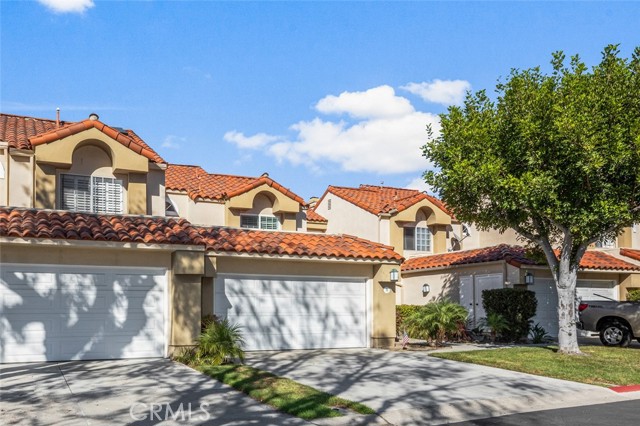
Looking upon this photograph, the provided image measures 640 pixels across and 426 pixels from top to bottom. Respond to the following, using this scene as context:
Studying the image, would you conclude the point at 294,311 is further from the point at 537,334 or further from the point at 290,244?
the point at 537,334

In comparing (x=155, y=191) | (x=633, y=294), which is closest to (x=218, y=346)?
(x=155, y=191)

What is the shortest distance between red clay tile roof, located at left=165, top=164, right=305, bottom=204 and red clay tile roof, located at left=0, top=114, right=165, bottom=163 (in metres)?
5.77

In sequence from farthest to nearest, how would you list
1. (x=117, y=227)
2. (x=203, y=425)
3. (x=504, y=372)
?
(x=117, y=227), (x=504, y=372), (x=203, y=425)

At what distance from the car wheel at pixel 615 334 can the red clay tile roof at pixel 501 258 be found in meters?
3.12

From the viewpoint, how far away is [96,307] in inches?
621

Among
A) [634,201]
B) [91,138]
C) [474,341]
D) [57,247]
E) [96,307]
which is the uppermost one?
[91,138]

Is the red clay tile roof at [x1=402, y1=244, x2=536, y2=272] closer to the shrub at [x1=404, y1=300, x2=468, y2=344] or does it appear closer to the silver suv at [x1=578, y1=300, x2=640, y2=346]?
the silver suv at [x1=578, y1=300, x2=640, y2=346]

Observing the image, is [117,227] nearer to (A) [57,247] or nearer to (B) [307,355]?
(A) [57,247]

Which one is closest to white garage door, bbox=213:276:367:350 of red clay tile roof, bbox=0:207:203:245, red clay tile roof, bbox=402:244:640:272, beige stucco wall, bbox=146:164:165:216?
red clay tile roof, bbox=0:207:203:245

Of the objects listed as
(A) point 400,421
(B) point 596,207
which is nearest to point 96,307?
(A) point 400,421

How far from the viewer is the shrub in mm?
21016

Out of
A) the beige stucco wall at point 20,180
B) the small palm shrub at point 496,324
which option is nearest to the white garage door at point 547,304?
the small palm shrub at point 496,324

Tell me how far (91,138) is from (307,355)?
8.70 m

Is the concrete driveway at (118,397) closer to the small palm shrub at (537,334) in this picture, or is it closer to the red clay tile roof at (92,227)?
the red clay tile roof at (92,227)
